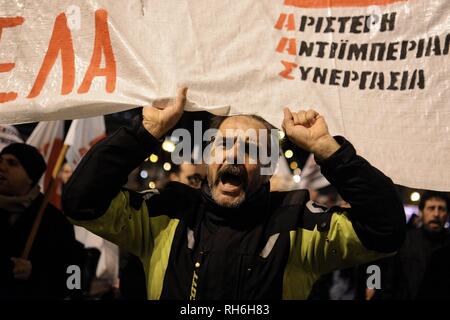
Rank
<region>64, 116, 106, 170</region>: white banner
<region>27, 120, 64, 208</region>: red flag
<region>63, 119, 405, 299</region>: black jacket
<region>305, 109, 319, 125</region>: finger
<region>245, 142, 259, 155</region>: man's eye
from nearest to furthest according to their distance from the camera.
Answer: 1. <region>63, 119, 405, 299</region>: black jacket
2. <region>305, 109, 319, 125</region>: finger
3. <region>245, 142, 259, 155</region>: man's eye
4. <region>27, 120, 64, 208</region>: red flag
5. <region>64, 116, 106, 170</region>: white banner

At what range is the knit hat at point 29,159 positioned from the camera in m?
5.24

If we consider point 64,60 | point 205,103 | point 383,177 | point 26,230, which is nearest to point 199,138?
point 205,103

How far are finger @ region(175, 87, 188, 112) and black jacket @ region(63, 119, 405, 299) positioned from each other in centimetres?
18

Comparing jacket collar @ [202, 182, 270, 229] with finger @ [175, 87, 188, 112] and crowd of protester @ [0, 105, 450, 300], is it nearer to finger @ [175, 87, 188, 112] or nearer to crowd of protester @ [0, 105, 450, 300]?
finger @ [175, 87, 188, 112]

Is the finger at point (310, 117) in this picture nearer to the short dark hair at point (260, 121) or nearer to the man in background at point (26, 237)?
the short dark hair at point (260, 121)

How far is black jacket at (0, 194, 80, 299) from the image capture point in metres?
4.88

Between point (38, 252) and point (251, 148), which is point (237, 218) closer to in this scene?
point (251, 148)

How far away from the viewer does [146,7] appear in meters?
3.54

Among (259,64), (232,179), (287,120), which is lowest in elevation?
(232,179)

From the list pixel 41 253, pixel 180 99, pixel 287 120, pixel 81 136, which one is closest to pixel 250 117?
pixel 287 120

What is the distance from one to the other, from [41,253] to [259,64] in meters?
2.28

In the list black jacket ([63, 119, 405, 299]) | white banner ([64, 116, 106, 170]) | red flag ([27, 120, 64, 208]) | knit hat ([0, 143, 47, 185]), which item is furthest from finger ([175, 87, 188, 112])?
white banner ([64, 116, 106, 170])

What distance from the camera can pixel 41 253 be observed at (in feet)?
16.6
